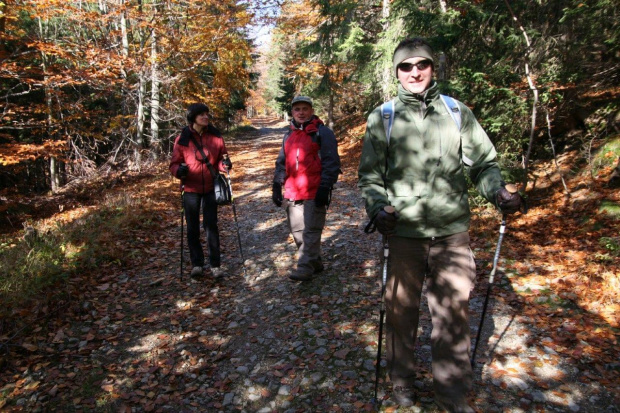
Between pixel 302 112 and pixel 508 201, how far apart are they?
3.36 metres

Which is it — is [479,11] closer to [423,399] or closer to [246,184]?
[423,399]

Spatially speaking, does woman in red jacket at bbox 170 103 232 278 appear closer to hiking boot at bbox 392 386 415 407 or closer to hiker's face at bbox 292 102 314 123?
hiker's face at bbox 292 102 314 123

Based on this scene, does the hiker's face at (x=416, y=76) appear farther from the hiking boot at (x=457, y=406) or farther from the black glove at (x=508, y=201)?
the hiking boot at (x=457, y=406)

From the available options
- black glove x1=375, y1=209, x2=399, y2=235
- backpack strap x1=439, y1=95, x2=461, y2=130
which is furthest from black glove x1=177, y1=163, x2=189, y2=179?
backpack strap x1=439, y1=95, x2=461, y2=130

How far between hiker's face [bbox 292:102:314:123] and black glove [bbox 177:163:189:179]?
1885 mm

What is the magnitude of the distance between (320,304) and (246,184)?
10169 mm

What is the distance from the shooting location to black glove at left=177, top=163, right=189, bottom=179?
5.77m

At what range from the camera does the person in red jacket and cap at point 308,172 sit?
536 centimetres

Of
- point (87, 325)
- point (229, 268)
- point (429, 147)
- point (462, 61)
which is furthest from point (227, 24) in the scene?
point (429, 147)

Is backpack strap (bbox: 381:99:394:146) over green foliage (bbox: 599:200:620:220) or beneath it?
over

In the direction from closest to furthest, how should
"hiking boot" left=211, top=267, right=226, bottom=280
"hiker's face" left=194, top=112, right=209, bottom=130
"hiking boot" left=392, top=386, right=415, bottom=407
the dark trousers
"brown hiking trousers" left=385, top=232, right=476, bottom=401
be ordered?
"brown hiking trousers" left=385, top=232, right=476, bottom=401 → "hiking boot" left=392, top=386, right=415, bottom=407 → "hiker's face" left=194, top=112, right=209, bottom=130 → the dark trousers → "hiking boot" left=211, top=267, right=226, bottom=280

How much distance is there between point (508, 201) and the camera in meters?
2.71

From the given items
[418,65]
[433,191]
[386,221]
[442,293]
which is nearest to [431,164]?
[433,191]

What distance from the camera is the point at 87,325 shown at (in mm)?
4984
